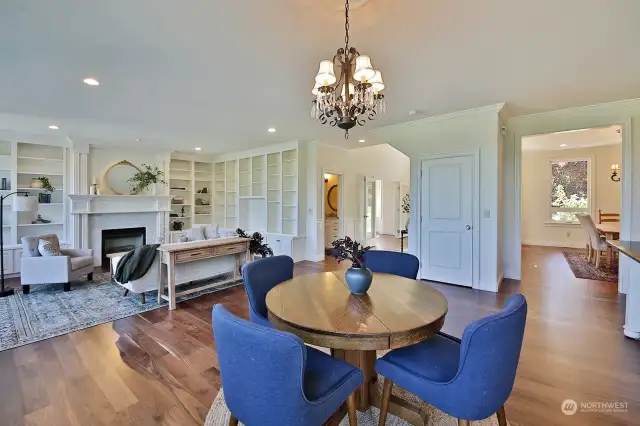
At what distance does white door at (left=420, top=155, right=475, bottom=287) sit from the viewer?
4473mm

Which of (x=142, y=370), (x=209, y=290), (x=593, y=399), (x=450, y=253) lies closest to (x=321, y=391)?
(x=142, y=370)

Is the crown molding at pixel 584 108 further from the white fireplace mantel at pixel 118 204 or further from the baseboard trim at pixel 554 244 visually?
the white fireplace mantel at pixel 118 204

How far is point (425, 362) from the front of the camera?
1.52 metres

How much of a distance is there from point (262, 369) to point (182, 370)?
165 cm

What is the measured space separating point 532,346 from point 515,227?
2.62 m

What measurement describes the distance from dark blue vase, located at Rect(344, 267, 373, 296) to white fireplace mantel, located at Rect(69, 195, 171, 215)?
21.4ft

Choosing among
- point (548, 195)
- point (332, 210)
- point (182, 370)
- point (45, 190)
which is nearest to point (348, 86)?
point (182, 370)

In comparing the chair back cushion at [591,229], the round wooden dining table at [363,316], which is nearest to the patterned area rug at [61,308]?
the round wooden dining table at [363,316]

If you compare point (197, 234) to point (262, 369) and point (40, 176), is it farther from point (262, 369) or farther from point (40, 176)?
point (262, 369)

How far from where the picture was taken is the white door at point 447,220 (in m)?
4.47

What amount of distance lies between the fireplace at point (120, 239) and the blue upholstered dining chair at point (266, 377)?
21.8 ft

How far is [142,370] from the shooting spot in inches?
92.4

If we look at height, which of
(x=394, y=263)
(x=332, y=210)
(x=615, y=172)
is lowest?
(x=394, y=263)

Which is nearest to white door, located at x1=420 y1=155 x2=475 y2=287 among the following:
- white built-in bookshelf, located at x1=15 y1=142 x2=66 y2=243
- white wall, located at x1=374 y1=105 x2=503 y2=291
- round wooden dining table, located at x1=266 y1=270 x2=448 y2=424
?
white wall, located at x1=374 y1=105 x2=503 y2=291
